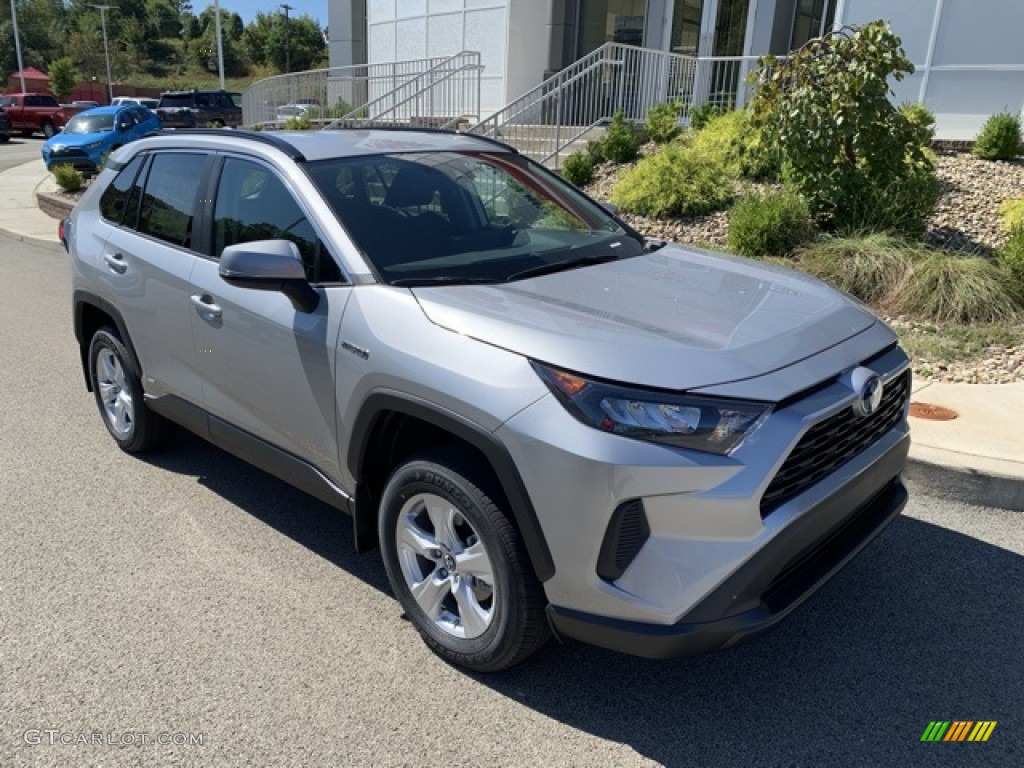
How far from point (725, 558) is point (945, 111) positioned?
11.5 m

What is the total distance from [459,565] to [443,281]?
1.01 metres

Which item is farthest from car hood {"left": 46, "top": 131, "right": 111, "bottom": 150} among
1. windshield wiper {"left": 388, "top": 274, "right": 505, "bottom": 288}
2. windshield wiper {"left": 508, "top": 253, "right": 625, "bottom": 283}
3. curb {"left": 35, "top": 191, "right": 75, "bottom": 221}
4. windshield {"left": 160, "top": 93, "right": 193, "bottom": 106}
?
windshield wiper {"left": 388, "top": 274, "right": 505, "bottom": 288}

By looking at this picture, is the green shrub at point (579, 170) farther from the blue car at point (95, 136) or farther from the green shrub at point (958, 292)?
the blue car at point (95, 136)

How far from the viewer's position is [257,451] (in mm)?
3627

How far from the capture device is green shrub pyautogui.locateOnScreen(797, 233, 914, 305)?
23.3 feet

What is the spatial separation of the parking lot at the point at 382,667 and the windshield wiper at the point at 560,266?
1.39 m

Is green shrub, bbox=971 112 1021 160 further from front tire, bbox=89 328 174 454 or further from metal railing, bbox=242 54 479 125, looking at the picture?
metal railing, bbox=242 54 479 125

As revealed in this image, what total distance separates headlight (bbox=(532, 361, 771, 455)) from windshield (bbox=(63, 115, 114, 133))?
75.3 feet

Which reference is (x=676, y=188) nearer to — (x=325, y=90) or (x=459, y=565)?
(x=459, y=565)

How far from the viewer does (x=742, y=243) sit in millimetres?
7875

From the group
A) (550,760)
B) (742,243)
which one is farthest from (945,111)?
(550,760)

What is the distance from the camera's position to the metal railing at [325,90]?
19.5 metres

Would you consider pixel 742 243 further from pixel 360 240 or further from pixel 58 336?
pixel 58 336

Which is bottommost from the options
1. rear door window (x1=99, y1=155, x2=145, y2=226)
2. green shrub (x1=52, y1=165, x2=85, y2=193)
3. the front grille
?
green shrub (x1=52, y1=165, x2=85, y2=193)
